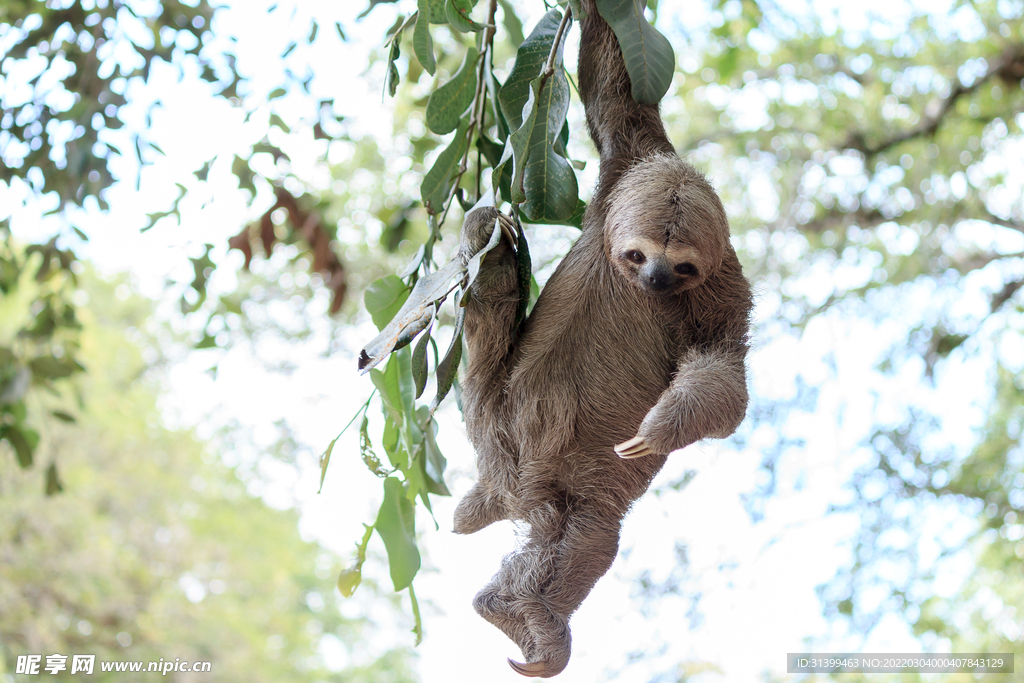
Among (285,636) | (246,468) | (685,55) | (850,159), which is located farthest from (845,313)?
(285,636)

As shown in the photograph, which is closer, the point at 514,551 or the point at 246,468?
the point at 514,551

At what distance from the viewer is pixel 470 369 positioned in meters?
1.12

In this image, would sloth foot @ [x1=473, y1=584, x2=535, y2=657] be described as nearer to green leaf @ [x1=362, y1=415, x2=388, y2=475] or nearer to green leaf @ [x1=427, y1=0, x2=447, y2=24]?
green leaf @ [x1=362, y1=415, x2=388, y2=475]

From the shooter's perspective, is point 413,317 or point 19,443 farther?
point 19,443

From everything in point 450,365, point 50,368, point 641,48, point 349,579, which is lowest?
point 349,579

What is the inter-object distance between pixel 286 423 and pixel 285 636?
3.88m

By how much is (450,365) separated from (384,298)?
332 millimetres

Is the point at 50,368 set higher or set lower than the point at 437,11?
higher

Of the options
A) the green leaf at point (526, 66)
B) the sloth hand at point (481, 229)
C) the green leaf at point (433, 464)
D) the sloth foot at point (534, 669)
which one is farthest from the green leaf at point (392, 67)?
the sloth foot at point (534, 669)

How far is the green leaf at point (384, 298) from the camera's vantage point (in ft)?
4.12

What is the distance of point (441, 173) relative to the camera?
128 cm

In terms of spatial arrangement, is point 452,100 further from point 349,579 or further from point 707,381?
point 349,579

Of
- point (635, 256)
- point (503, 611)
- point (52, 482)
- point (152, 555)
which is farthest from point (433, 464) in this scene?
point (152, 555)

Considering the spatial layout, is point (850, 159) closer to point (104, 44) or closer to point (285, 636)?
point (104, 44)
